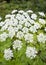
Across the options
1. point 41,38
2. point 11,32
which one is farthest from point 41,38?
point 11,32

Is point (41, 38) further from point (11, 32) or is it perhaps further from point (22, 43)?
point (11, 32)

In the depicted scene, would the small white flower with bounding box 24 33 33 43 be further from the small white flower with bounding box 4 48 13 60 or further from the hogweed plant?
the small white flower with bounding box 4 48 13 60

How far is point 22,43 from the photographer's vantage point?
3.20 m

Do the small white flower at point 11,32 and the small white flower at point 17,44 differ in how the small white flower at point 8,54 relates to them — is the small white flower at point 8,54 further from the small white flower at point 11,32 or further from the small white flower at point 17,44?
the small white flower at point 11,32

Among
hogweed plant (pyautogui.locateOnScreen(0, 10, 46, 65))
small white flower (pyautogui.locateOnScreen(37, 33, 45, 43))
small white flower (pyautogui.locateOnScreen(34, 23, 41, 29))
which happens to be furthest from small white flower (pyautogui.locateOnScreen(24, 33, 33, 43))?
small white flower (pyautogui.locateOnScreen(34, 23, 41, 29))

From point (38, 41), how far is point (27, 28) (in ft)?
0.97

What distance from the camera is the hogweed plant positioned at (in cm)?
314

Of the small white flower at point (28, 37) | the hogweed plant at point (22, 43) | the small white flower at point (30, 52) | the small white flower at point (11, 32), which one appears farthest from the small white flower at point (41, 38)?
the small white flower at point (11, 32)

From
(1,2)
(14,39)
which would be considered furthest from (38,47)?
(1,2)

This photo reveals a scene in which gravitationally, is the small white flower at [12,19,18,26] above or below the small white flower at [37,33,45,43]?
above

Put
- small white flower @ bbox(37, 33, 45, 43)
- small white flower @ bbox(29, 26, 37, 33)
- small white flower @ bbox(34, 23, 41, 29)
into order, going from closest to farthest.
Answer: small white flower @ bbox(37, 33, 45, 43)
small white flower @ bbox(29, 26, 37, 33)
small white flower @ bbox(34, 23, 41, 29)

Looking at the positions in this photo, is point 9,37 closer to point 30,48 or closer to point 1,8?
point 30,48

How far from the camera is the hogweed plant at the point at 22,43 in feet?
10.3

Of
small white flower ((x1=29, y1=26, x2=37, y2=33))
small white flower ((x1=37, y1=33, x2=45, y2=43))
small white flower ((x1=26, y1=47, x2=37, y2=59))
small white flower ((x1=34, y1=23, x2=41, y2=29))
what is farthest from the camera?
small white flower ((x1=34, y1=23, x2=41, y2=29))
